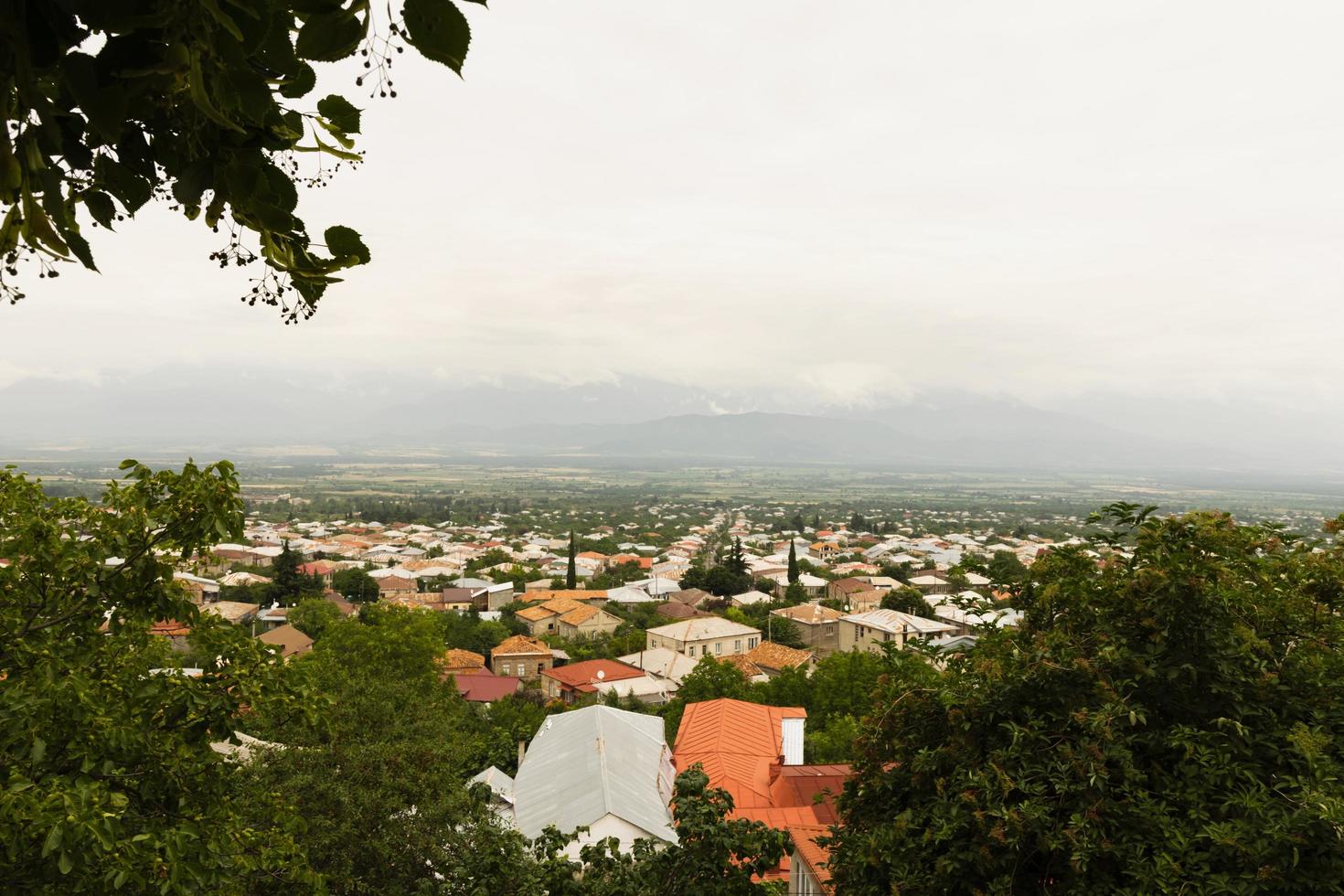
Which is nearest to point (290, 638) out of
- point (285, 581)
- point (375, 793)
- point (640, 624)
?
point (285, 581)

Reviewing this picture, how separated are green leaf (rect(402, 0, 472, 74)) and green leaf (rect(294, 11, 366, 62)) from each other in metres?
0.08

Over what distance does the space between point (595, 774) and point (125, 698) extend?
983 centimetres

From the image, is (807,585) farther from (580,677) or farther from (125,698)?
(125,698)

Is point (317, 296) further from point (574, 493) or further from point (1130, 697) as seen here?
point (574, 493)

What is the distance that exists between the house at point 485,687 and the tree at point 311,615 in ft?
26.9

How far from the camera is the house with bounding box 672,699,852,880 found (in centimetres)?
1086

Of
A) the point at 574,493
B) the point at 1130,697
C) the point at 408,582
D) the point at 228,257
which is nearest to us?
the point at 228,257

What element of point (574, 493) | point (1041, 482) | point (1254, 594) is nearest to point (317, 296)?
point (1254, 594)

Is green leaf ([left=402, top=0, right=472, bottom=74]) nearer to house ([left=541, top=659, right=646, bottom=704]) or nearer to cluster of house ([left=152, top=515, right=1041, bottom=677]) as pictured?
cluster of house ([left=152, top=515, right=1041, bottom=677])

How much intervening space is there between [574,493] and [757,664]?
366 ft

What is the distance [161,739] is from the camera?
3.71m

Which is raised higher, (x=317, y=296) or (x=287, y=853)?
(x=317, y=296)

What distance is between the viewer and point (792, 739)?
16266mm

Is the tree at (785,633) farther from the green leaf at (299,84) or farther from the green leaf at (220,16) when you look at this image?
the green leaf at (220,16)
